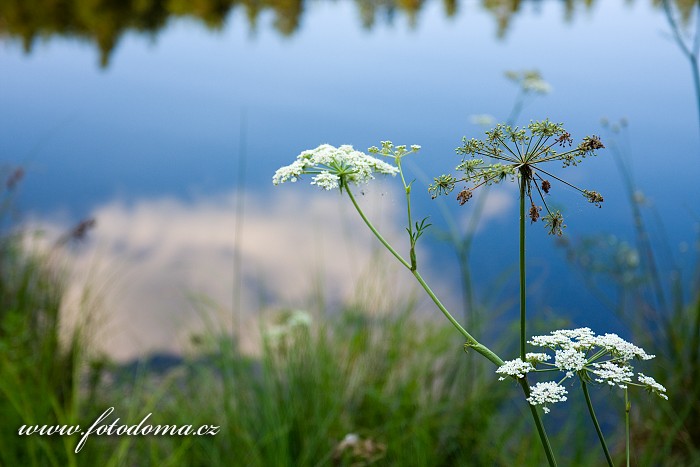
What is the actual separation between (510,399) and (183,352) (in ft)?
4.66

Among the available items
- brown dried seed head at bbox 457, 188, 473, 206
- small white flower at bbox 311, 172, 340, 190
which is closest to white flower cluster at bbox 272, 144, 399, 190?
small white flower at bbox 311, 172, 340, 190

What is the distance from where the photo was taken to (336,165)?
0.62 metres

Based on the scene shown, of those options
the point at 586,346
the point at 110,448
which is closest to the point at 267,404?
the point at 110,448

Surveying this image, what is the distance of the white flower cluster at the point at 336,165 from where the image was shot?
61cm

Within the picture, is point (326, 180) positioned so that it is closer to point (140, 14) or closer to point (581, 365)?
point (581, 365)

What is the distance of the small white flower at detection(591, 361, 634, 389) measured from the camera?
1.64 ft

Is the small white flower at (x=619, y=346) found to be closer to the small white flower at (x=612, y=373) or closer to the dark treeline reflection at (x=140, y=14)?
the small white flower at (x=612, y=373)

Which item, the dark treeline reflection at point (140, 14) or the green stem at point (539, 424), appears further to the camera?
the dark treeline reflection at point (140, 14)

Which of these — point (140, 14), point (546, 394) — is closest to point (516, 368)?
point (546, 394)

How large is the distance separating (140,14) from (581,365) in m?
11.8

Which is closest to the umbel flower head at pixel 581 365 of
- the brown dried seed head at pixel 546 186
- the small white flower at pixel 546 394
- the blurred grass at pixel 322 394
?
the small white flower at pixel 546 394

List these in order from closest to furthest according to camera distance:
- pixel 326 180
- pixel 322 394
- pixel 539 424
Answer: pixel 539 424
pixel 326 180
pixel 322 394

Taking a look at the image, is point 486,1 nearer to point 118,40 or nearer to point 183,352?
point 118,40

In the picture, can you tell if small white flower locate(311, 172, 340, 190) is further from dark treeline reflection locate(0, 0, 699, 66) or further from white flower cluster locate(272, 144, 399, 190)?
dark treeline reflection locate(0, 0, 699, 66)
